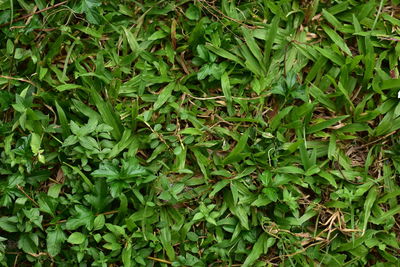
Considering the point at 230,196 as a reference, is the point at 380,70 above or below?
above

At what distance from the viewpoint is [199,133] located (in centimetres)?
269

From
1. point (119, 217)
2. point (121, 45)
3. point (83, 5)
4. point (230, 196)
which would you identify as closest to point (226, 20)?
point (121, 45)

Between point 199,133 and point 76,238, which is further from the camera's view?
point 199,133

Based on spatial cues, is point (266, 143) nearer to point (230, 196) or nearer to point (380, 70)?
point (230, 196)

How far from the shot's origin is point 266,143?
271 cm

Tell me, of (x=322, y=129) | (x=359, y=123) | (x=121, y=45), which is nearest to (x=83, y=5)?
(x=121, y=45)

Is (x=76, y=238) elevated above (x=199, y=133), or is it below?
below

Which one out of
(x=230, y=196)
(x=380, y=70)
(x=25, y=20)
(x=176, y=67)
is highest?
(x=25, y=20)

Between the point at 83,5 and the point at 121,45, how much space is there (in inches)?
11.6

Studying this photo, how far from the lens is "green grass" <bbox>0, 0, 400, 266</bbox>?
2.57 m

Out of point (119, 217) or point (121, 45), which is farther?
point (121, 45)

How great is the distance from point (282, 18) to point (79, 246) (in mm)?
1572

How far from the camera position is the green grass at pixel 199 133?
257cm

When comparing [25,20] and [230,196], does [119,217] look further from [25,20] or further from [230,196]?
[25,20]
